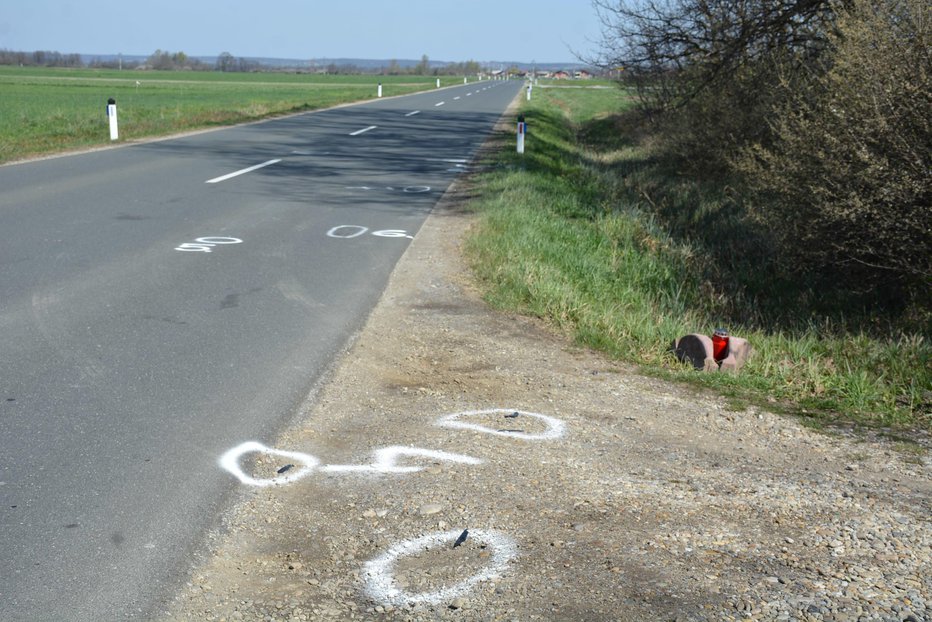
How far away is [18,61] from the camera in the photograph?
488ft

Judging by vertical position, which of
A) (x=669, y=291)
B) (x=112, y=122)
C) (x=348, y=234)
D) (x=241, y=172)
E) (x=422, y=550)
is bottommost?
(x=669, y=291)

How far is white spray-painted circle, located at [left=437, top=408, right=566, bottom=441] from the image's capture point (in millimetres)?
4773

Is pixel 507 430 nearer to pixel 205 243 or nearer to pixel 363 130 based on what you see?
pixel 205 243

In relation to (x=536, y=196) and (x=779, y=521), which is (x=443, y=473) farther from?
(x=536, y=196)

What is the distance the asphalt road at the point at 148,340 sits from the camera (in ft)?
11.5

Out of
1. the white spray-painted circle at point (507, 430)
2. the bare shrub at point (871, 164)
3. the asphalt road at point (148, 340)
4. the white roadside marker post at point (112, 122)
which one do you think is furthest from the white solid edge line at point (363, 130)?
the white spray-painted circle at point (507, 430)

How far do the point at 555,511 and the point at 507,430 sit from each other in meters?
0.99

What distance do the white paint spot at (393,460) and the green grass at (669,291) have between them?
2.03 metres

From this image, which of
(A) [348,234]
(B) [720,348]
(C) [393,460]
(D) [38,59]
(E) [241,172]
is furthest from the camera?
(D) [38,59]

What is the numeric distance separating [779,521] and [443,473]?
1.43m

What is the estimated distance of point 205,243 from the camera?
9.49m

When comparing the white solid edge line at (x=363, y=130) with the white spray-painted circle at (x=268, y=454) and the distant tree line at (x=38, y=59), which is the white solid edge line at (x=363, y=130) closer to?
the white spray-painted circle at (x=268, y=454)

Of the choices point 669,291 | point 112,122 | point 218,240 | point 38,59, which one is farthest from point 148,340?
point 38,59

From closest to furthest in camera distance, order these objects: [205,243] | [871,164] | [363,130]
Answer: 1. [871,164]
2. [205,243]
3. [363,130]
